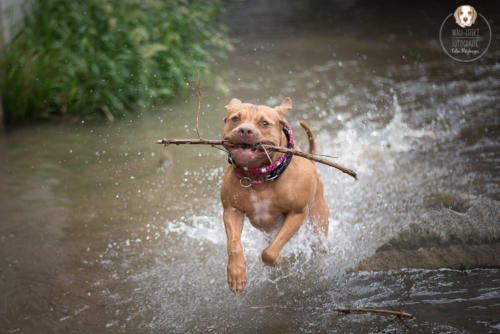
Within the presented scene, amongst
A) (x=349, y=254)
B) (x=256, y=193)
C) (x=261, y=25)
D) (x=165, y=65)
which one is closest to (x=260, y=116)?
(x=256, y=193)

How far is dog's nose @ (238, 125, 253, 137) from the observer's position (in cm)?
288

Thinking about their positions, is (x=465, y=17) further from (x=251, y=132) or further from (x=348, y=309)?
(x=251, y=132)

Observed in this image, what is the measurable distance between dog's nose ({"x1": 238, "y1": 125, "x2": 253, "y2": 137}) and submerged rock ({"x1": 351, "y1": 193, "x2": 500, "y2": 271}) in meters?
1.54

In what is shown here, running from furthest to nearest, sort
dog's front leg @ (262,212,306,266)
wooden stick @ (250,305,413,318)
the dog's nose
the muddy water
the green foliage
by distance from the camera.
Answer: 1. the green foliage
2. the muddy water
3. dog's front leg @ (262,212,306,266)
4. wooden stick @ (250,305,413,318)
5. the dog's nose

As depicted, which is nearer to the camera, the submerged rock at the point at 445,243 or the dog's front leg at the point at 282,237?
the dog's front leg at the point at 282,237

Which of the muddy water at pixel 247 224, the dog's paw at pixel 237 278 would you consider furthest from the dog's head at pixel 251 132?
the muddy water at pixel 247 224

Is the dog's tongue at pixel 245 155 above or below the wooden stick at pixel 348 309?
above

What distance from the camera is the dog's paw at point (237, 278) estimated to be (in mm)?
3105

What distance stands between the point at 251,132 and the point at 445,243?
188 cm

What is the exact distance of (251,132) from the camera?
2.89 m

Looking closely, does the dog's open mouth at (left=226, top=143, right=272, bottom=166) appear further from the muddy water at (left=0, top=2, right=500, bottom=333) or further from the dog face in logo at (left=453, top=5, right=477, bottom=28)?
the dog face in logo at (left=453, top=5, right=477, bottom=28)

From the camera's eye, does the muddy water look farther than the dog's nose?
Yes

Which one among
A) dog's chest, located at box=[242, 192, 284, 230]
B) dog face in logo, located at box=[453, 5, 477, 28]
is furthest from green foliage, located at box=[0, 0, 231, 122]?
dog face in logo, located at box=[453, 5, 477, 28]

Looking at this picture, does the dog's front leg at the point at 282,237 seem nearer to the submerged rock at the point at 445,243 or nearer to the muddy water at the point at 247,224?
the muddy water at the point at 247,224
